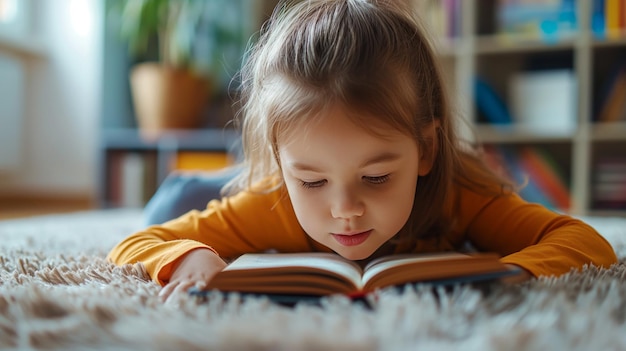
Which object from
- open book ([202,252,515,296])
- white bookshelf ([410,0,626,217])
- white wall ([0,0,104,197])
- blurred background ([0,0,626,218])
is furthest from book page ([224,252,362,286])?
white wall ([0,0,104,197])

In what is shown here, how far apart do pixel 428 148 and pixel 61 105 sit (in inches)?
101

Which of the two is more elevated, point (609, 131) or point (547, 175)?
point (609, 131)

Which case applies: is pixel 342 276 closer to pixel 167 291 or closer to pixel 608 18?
pixel 167 291

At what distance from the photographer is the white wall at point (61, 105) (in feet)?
9.51

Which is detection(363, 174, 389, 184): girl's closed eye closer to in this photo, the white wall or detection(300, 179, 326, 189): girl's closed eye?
detection(300, 179, 326, 189): girl's closed eye

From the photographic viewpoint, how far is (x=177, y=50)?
7.81ft

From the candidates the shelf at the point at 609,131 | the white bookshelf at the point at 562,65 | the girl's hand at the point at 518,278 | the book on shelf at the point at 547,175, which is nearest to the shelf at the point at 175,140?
the white bookshelf at the point at 562,65

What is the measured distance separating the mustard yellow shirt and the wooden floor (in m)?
1.63

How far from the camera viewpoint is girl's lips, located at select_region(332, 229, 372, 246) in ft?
2.29

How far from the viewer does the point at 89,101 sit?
9.52 feet

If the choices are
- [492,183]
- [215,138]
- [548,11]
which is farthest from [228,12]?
[492,183]

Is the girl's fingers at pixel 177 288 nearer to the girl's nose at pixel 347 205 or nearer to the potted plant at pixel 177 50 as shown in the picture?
the girl's nose at pixel 347 205

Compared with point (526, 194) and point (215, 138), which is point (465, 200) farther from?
point (215, 138)

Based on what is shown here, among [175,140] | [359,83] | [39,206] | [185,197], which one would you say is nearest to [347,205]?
[359,83]
